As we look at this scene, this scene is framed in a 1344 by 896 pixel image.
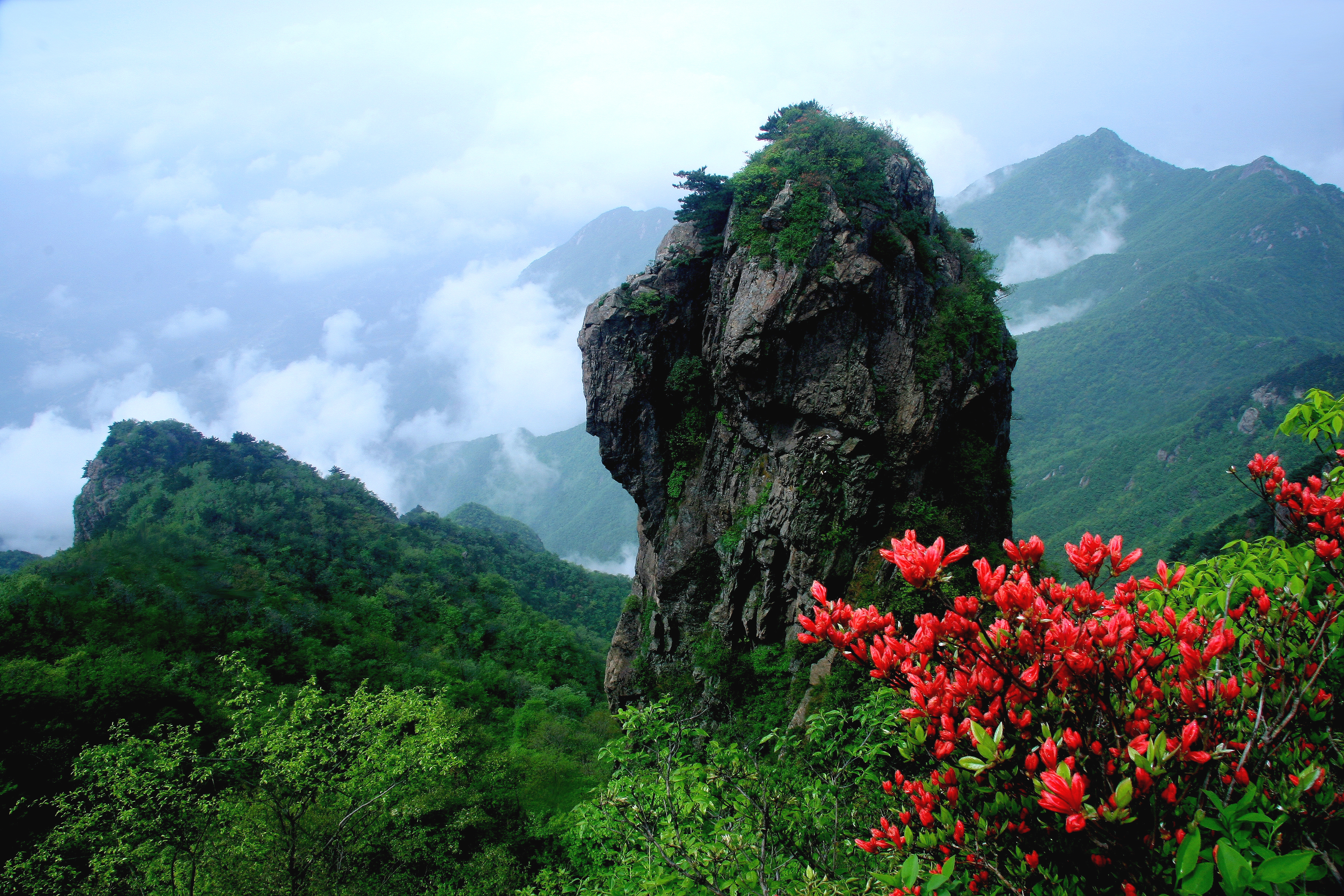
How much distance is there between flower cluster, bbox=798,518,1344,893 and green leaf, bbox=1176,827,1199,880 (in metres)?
0.15

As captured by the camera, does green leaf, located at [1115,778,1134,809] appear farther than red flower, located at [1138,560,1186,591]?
No

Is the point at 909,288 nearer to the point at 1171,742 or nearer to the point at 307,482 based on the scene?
the point at 1171,742

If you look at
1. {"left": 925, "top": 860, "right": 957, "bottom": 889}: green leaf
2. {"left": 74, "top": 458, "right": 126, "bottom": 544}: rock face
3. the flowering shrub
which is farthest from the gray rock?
{"left": 74, "top": 458, "right": 126, "bottom": 544}: rock face

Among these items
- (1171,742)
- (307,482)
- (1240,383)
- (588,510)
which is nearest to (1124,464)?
(1240,383)

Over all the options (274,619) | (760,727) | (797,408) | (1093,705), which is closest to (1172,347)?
(797,408)

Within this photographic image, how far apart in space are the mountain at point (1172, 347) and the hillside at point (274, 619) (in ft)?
97.1

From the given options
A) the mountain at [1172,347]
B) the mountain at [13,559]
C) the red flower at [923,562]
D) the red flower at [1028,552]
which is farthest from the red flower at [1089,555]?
the mountain at [13,559]

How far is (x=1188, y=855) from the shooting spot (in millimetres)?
1791

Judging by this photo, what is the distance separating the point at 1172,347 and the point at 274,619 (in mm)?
113616

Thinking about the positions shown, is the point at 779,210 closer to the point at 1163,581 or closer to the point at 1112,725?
the point at 1163,581

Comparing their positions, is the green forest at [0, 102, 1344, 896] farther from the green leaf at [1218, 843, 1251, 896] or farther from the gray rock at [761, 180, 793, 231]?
the gray rock at [761, 180, 793, 231]

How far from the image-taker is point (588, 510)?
162 meters

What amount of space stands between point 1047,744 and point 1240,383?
93.0m

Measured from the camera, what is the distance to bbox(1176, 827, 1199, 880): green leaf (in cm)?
178
